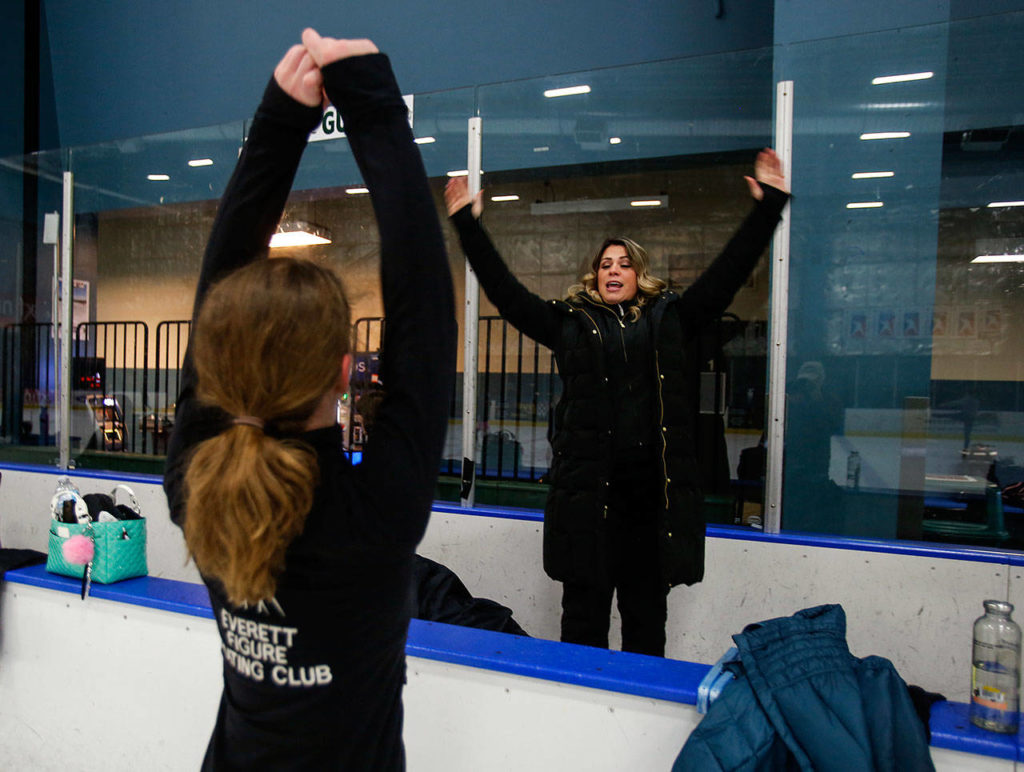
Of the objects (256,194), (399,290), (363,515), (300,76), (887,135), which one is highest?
(887,135)

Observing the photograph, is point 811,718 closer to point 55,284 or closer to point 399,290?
point 399,290

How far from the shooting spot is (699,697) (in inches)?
44.4

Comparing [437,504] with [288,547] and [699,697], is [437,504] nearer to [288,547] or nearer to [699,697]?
[699,697]

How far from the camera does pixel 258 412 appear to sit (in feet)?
2.15

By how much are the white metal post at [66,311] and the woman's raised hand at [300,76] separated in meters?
4.22

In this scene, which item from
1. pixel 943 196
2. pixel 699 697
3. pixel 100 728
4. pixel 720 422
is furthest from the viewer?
pixel 720 422

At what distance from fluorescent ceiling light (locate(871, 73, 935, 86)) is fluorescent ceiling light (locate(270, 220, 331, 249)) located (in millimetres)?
3186

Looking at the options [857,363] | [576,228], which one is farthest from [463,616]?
[576,228]

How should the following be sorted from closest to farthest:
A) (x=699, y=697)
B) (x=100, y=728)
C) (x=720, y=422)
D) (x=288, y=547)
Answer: (x=288, y=547) → (x=699, y=697) → (x=100, y=728) → (x=720, y=422)

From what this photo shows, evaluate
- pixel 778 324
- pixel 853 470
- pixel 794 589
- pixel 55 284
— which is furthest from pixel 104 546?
pixel 55 284

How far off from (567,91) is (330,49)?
9.63 feet

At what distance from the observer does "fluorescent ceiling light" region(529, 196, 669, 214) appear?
4230mm

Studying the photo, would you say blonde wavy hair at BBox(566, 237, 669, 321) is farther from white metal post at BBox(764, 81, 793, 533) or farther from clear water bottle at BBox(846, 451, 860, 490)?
clear water bottle at BBox(846, 451, 860, 490)

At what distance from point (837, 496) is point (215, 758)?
102 inches
